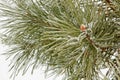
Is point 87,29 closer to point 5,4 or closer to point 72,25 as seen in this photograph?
point 72,25

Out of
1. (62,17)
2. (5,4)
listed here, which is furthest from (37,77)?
(62,17)

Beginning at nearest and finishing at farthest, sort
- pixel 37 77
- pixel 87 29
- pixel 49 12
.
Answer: pixel 87 29, pixel 49 12, pixel 37 77

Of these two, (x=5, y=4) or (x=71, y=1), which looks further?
(x=5, y=4)

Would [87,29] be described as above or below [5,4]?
below

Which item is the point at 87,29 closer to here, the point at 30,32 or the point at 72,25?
the point at 72,25

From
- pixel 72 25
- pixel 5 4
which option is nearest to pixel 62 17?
pixel 72 25

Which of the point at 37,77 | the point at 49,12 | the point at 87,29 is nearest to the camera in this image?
the point at 87,29
